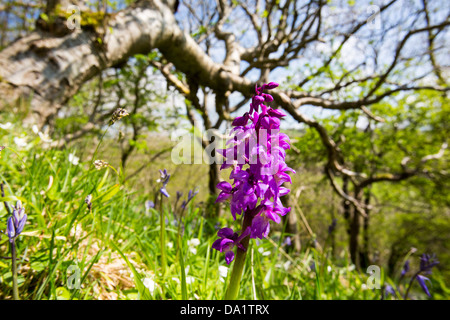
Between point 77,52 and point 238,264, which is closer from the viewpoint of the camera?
point 238,264

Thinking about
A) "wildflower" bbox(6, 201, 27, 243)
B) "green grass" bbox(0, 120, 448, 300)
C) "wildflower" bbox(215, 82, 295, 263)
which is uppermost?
"wildflower" bbox(215, 82, 295, 263)

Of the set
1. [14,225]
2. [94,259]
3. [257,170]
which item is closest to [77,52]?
[94,259]

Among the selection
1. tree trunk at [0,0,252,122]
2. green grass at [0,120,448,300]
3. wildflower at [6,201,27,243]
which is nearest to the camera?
wildflower at [6,201,27,243]

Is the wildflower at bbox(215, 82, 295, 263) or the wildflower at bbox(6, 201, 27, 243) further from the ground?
the wildflower at bbox(215, 82, 295, 263)

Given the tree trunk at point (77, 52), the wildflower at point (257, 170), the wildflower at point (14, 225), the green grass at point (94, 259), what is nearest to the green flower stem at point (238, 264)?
the wildflower at point (257, 170)

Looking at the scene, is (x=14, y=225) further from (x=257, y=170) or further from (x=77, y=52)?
(x=77, y=52)

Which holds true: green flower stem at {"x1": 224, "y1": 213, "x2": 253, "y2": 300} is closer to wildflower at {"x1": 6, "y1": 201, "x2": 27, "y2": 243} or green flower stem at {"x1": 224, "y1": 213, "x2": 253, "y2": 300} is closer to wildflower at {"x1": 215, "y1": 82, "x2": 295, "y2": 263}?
wildflower at {"x1": 215, "y1": 82, "x2": 295, "y2": 263}

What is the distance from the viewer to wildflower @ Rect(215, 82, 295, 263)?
29.6 inches

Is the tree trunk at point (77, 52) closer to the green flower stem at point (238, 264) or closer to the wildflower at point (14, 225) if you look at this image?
the wildflower at point (14, 225)

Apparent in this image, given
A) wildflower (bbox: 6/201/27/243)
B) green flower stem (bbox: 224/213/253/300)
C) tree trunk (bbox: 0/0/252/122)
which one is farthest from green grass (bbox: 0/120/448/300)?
tree trunk (bbox: 0/0/252/122)

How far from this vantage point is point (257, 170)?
2.49 ft

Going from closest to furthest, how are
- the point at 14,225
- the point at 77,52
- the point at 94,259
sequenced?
1. the point at 14,225
2. the point at 94,259
3. the point at 77,52

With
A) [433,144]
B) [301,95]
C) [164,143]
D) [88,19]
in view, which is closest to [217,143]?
[301,95]
